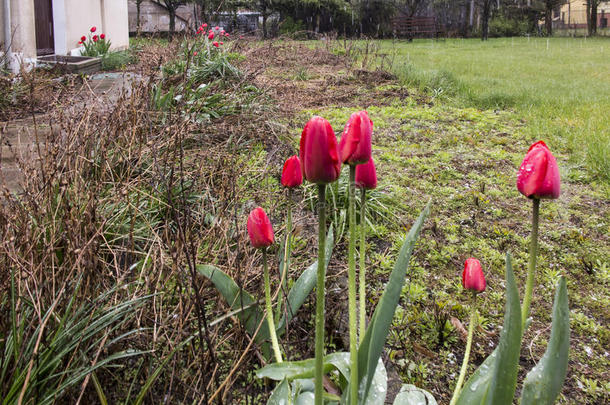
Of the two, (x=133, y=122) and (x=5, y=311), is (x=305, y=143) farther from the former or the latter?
(x=133, y=122)

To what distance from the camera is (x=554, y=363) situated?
81 cm

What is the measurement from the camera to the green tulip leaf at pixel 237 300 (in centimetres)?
147

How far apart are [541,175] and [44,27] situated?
1068cm

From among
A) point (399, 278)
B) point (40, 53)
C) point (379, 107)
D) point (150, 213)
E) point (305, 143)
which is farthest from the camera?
point (40, 53)

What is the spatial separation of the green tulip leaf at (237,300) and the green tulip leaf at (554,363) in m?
0.82

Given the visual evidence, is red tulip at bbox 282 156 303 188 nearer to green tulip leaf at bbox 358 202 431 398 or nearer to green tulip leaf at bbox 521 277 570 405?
green tulip leaf at bbox 358 202 431 398

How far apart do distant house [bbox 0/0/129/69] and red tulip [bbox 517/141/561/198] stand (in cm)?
559

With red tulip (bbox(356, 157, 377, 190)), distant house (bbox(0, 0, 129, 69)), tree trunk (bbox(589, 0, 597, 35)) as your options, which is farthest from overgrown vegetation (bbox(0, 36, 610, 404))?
tree trunk (bbox(589, 0, 597, 35))

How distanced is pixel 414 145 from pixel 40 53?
26.2 feet

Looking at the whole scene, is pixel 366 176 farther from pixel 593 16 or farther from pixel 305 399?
pixel 593 16

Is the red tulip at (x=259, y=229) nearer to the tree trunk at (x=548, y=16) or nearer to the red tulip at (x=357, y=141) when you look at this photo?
the red tulip at (x=357, y=141)

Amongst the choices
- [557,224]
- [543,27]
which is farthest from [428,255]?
[543,27]

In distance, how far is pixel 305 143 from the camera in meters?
0.80

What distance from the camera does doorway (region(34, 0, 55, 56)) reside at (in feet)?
29.5
